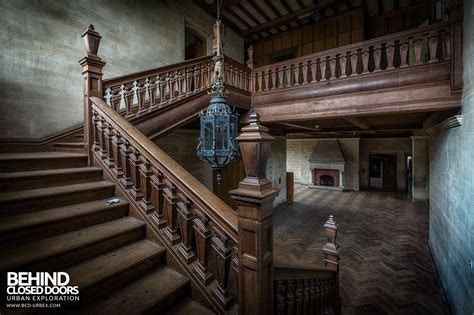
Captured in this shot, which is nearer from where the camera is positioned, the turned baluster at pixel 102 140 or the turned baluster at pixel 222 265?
the turned baluster at pixel 222 265

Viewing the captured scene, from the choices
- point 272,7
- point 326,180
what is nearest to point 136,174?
point 272,7

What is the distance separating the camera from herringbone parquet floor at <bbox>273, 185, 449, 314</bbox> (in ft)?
9.96

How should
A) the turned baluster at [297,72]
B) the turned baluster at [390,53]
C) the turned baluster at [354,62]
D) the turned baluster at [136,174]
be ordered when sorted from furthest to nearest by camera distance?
the turned baluster at [297,72] → the turned baluster at [354,62] → the turned baluster at [390,53] → the turned baluster at [136,174]

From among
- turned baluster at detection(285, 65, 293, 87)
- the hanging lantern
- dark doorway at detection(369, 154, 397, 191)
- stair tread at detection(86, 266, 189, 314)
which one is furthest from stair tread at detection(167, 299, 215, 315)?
dark doorway at detection(369, 154, 397, 191)

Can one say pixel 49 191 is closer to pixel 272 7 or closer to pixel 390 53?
pixel 390 53

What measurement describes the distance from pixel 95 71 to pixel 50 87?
162 cm

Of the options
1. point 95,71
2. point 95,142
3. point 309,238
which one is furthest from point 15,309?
point 309,238

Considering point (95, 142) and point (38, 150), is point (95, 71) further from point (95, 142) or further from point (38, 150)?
point (38, 150)

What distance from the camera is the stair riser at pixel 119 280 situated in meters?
1.26

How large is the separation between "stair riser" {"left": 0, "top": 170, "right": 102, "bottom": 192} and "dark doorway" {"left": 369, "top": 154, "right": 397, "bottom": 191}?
12585 mm

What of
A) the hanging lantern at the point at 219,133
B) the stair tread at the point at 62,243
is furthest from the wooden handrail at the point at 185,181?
the hanging lantern at the point at 219,133

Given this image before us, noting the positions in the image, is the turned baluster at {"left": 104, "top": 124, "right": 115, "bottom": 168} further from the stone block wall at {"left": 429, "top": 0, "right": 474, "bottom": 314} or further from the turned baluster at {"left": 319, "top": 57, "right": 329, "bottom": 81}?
the stone block wall at {"left": 429, "top": 0, "right": 474, "bottom": 314}

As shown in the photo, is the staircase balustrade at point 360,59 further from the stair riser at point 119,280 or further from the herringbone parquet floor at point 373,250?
the stair riser at point 119,280

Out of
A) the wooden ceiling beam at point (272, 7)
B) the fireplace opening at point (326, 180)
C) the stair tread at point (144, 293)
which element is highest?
the wooden ceiling beam at point (272, 7)
